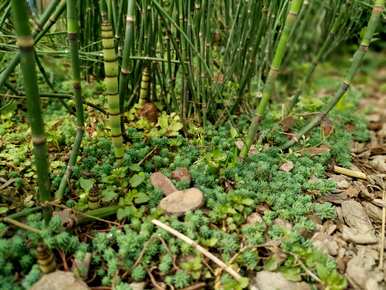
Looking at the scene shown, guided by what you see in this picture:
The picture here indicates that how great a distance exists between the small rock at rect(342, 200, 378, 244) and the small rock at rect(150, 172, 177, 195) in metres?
0.45

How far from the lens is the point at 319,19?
235 cm

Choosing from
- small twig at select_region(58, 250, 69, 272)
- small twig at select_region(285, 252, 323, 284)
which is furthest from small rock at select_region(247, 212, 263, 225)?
small twig at select_region(58, 250, 69, 272)

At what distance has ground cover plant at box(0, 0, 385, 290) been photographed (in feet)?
2.90

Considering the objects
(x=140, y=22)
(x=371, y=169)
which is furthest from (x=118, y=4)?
(x=371, y=169)

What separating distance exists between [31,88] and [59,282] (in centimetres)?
40

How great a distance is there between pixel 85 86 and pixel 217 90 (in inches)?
23.1

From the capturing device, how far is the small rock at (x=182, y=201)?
989 millimetres

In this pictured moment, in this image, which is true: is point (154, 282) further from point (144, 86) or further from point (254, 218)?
point (144, 86)

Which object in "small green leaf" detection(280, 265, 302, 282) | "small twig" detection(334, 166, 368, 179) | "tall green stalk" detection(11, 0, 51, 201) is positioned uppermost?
"tall green stalk" detection(11, 0, 51, 201)

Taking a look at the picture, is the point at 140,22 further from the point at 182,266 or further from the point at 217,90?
the point at 182,266

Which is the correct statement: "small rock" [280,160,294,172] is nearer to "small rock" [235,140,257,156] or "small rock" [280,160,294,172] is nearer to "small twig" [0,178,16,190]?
"small rock" [235,140,257,156]

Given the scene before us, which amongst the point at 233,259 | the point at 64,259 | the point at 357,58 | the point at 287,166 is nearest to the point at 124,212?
the point at 64,259

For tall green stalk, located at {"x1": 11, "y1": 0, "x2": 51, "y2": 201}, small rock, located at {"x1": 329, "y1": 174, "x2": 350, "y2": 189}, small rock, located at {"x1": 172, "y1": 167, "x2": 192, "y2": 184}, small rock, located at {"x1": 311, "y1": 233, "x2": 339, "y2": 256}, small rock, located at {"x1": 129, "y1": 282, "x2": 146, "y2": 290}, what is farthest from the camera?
small rock, located at {"x1": 329, "y1": 174, "x2": 350, "y2": 189}

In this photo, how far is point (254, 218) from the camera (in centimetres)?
101
